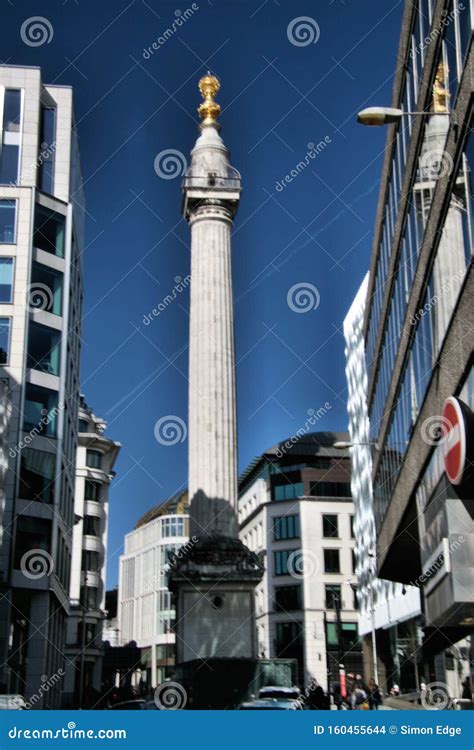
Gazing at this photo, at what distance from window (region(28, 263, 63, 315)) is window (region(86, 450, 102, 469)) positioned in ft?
142

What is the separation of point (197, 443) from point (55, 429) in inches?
290

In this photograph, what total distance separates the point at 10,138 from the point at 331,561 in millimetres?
58156

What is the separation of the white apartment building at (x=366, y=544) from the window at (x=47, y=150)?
23374 millimetres

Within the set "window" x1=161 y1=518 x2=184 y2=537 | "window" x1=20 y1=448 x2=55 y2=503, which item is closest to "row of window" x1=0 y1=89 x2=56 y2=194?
"window" x1=20 y1=448 x2=55 y2=503

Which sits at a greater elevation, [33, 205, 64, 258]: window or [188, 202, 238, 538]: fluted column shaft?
[33, 205, 64, 258]: window

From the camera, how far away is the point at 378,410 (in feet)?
148

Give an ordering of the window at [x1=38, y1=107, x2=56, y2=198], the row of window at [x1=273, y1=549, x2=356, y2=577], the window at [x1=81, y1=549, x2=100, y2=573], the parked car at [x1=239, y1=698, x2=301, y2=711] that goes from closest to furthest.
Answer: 1. the parked car at [x1=239, y1=698, x2=301, y2=711]
2. the window at [x1=38, y1=107, x2=56, y2=198]
3. the window at [x1=81, y1=549, x2=100, y2=573]
4. the row of window at [x1=273, y1=549, x2=356, y2=577]

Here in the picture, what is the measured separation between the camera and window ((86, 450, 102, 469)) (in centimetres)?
9231

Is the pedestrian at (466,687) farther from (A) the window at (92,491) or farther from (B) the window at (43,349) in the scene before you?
(A) the window at (92,491)

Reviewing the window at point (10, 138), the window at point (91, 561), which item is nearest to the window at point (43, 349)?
the window at point (10, 138)

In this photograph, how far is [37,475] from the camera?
4631 centimetres

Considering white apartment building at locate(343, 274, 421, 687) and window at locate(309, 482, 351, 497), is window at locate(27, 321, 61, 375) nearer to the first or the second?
white apartment building at locate(343, 274, 421, 687)

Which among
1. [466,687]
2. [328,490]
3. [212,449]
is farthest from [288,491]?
[466,687]

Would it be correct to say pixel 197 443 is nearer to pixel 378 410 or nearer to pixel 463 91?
pixel 378 410
